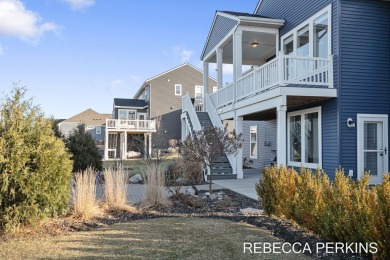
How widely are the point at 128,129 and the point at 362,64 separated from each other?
880 inches

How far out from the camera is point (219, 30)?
583 inches

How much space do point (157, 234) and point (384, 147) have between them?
761 cm

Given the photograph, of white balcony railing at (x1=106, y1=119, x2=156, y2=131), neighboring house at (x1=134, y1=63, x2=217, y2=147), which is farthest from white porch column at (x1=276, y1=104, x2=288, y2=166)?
neighboring house at (x1=134, y1=63, x2=217, y2=147)

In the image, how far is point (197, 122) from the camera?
47.6 ft

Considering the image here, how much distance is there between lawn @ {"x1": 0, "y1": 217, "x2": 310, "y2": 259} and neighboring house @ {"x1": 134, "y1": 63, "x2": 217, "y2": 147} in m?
25.9

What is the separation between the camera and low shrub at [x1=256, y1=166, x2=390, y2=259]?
3293 mm

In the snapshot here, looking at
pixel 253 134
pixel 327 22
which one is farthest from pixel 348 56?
pixel 253 134

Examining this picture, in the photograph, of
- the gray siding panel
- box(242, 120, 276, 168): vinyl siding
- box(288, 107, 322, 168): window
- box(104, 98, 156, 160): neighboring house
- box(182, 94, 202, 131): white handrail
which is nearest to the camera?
box(288, 107, 322, 168): window

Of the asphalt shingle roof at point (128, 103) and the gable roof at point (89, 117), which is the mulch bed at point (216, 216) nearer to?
the asphalt shingle roof at point (128, 103)

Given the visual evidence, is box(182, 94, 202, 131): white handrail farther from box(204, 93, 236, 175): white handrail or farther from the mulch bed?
the mulch bed

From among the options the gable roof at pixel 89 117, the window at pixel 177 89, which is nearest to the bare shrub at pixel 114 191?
the window at pixel 177 89

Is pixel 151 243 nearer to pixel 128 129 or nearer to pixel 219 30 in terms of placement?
pixel 219 30

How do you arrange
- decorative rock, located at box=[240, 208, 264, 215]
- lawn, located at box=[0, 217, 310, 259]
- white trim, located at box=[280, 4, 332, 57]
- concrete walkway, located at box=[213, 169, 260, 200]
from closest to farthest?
lawn, located at box=[0, 217, 310, 259] → decorative rock, located at box=[240, 208, 264, 215] → concrete walkway, located at box=[213, 169, 260, 200] → white trim, located at box=[280, 4, 332, 57]

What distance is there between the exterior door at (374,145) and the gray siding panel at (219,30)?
607 cm
